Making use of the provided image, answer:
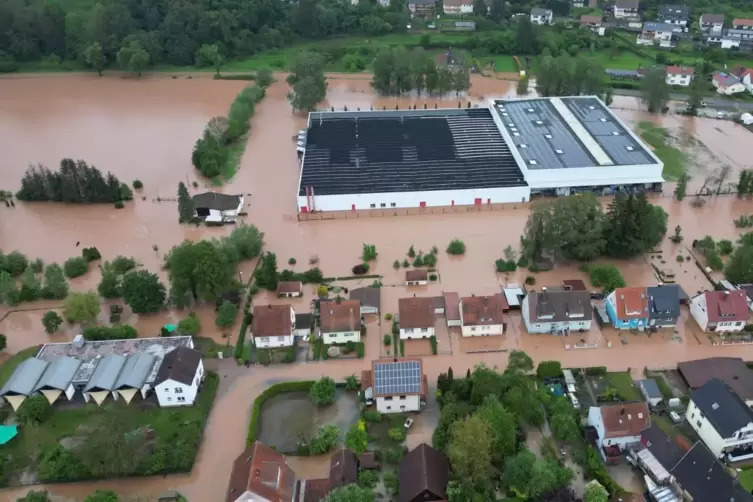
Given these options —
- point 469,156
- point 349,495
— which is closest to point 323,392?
point 349,495

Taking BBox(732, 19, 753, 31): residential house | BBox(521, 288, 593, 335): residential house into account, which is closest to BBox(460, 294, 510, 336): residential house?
BBox(521, 288, 593, 335): residential house

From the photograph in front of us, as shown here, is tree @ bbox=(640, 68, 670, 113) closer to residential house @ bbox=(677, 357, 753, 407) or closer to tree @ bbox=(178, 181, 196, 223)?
residential house @ bbox=(677, 357, 753, 407)

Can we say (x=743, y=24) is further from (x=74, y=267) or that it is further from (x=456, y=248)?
(x=74, y=267)

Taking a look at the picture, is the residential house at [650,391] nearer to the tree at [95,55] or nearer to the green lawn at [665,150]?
the green lawn at [665,150]

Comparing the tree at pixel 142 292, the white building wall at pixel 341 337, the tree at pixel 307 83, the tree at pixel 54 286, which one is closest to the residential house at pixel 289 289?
the white building wall at pixel 341 337

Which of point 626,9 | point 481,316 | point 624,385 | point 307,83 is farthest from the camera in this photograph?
point 626,9

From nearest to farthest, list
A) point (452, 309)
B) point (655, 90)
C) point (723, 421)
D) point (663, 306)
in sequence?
point (723, 421) < point (663, 306) < point (452, 309) < point (655, 90)

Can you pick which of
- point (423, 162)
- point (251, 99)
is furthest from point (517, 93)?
point (251, 99)

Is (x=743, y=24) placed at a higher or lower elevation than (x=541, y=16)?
lower

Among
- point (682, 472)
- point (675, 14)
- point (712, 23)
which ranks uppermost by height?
point (675, 14)
